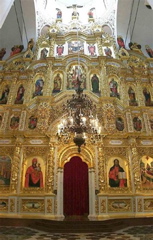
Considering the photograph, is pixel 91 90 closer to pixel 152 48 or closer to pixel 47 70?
pixel 47 70

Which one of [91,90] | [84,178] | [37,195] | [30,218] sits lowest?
[30,218]

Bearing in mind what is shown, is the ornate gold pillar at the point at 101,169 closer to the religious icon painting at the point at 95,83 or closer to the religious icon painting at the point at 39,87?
the religious icon painting at the point at 95,83

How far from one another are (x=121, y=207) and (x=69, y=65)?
7.26 metres

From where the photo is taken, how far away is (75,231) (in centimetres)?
568

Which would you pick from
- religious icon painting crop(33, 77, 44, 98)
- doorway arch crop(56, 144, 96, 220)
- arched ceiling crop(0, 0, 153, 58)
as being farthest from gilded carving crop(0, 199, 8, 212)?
arched ceiling crop(0, 0, 153, 58)

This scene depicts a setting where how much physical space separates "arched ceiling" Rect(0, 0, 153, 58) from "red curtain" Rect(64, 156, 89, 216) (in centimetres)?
784

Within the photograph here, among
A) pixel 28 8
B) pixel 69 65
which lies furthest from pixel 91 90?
pixel 28 8

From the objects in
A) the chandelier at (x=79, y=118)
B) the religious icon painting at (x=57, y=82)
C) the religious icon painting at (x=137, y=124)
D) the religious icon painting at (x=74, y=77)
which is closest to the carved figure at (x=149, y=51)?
the religious icon painting at (x=74, y=77)

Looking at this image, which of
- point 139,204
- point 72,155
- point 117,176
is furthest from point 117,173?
point 72,155

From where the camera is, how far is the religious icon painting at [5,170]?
28.2 ft

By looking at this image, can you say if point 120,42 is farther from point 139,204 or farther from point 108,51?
point 139,204

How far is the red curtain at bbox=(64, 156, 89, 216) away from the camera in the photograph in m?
8.66

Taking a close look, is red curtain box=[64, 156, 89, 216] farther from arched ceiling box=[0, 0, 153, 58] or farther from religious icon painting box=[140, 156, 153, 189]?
arched ceiling box=[0, 0, 153, 58]

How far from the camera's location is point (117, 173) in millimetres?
8742
